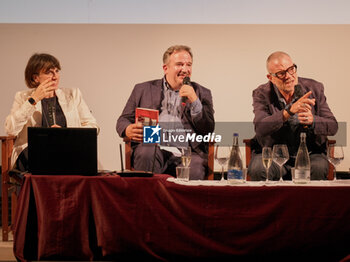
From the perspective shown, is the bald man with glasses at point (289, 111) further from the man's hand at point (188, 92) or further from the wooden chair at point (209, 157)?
the man's hand at point (188, 92)

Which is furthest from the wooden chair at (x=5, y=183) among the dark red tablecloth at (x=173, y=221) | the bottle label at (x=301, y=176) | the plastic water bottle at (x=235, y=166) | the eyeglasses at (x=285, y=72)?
the eyeglasses at (x=285, y=72)

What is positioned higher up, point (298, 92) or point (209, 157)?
point (298, 92)

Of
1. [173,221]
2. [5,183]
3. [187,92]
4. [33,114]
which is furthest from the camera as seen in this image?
[187,92]

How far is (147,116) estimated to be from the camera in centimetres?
402

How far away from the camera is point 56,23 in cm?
413

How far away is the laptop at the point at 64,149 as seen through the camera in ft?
7.40

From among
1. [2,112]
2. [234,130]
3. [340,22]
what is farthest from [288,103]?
[2,112]

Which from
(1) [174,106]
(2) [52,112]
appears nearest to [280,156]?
(1) [174,106]

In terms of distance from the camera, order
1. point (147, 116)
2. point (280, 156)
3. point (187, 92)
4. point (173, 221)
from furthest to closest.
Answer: point (187, 92)
point (147, 116)
point (280, 156)
point (173, 221)

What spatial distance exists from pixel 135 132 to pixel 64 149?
69.0 inches

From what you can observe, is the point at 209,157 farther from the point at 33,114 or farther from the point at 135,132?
the point at 33,114

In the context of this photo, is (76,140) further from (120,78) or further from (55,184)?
(120,78)

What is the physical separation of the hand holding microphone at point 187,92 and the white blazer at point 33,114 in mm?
794

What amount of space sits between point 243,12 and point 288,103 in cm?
87
